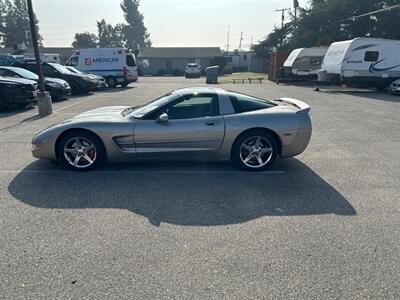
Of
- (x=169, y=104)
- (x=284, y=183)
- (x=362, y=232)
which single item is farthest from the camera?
(x=169, y=104)

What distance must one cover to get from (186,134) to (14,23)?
104 meters

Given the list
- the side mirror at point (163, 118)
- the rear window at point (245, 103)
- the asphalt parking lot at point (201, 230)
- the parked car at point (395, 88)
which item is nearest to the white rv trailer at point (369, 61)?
the parked car at point (395, 88)

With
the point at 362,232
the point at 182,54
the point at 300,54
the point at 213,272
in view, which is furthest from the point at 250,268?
the point at 182,54

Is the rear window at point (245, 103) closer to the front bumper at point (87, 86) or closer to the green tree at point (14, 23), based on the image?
the front bumper at point (87, 86)

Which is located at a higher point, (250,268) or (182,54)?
(182,54)

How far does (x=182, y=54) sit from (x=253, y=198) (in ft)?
183

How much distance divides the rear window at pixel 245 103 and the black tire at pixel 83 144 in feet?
7.19

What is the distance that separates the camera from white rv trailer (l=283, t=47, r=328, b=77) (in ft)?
86.4

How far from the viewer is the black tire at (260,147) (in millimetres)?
4980

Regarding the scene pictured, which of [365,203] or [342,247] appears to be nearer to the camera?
[342,247]

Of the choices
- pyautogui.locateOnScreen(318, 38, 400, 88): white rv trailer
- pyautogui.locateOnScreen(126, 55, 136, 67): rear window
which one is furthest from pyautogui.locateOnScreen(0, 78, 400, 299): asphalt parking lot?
pyautogui.locateOnScreen(126, 55, 136, 67): rear window

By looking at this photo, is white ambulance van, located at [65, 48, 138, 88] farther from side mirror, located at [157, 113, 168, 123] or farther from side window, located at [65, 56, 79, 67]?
side mirror, located at [157, 113, 168, 123]

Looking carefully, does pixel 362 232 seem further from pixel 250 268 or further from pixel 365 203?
pixel 250 268

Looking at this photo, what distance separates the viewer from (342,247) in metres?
3.02
